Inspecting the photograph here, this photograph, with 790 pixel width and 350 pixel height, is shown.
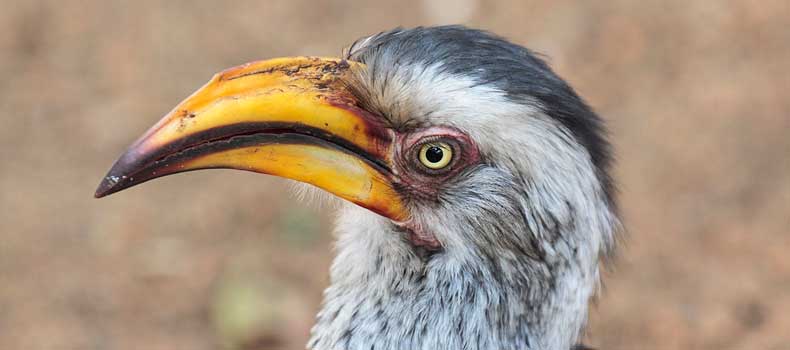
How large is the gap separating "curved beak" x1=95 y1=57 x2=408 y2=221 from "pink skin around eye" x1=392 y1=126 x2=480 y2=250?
0.04 meters

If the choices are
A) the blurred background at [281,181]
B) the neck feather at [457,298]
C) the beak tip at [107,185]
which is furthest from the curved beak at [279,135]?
the blurred background at [281,181]

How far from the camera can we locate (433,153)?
266cm

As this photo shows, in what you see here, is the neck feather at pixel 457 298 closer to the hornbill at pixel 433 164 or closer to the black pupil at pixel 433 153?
the hornbill at pixel 433 164

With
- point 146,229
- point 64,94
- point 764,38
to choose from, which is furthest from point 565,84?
point 64,94

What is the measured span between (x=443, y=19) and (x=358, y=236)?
405 cm

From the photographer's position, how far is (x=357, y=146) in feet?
8.70

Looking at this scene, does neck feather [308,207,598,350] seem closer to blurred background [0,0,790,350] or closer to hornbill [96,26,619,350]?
hornbill [96,26,619,350]

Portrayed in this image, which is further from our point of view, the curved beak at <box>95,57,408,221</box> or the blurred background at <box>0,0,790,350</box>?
the blurred background at <box>0,0,790,350</box>

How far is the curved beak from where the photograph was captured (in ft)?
8.31

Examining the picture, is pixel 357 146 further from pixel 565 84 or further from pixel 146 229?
pixel 146 229

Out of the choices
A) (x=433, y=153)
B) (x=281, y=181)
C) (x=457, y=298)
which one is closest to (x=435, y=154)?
(x=433, y=153)

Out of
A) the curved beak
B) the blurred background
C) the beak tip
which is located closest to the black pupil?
the curved beak

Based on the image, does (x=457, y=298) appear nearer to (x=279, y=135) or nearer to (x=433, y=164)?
(x=433, y=164)

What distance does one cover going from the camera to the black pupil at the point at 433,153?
8.73ft
